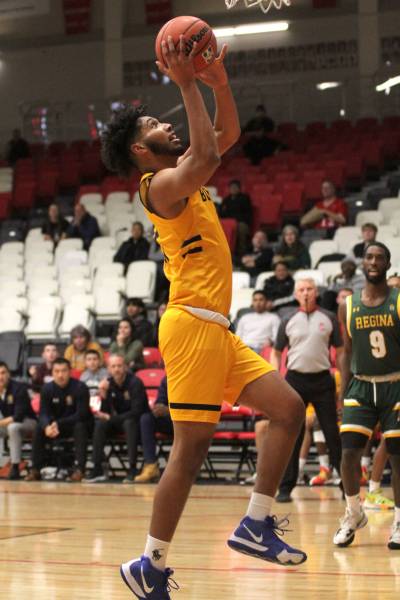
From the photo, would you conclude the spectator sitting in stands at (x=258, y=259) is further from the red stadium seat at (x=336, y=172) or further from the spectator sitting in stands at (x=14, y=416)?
the spectator sitting in stands at (x=14, y=416)

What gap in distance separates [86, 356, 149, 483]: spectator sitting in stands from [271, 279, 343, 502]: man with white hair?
2545 mm

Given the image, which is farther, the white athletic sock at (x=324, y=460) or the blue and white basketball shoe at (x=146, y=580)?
the white athletic sock at (x=324, y=460)

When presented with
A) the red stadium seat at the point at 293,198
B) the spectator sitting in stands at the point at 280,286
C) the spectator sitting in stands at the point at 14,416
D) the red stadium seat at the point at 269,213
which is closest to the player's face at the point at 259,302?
the spectator sitting in stands at the point at 280,286

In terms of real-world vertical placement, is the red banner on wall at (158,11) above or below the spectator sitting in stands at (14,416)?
above

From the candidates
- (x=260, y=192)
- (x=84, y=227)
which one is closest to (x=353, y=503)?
(x=260, y=192)

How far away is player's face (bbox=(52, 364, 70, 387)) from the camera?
39.4ft

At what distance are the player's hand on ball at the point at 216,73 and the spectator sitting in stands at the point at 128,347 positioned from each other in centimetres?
838

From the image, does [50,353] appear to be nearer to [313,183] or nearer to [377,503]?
[377,503]

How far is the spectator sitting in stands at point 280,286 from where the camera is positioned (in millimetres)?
13094

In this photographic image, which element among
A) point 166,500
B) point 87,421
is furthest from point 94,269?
point 166,500

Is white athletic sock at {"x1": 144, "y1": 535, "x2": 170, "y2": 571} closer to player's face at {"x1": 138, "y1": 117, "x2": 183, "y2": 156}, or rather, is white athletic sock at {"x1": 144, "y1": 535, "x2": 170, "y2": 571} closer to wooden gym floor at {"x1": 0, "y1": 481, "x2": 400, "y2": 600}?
wooden gym floor at {"x1": 0, "y1": 481, "x2": 400, "y2": 600}

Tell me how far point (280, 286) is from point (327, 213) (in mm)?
2539

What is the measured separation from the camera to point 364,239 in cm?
1347

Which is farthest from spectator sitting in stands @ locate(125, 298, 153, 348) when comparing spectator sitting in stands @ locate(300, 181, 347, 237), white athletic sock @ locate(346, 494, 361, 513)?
white athletic sock @ locate(346, 494, 361, 513)
